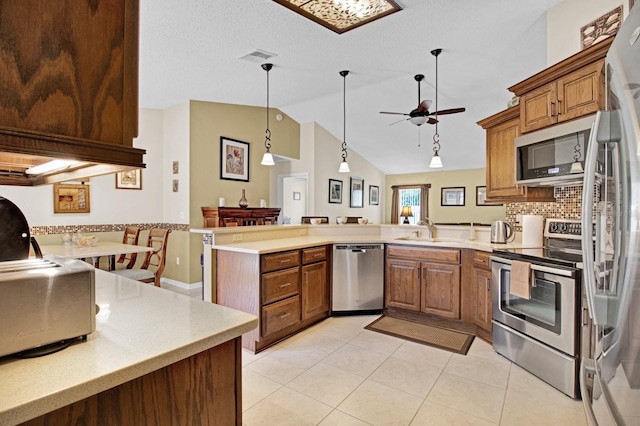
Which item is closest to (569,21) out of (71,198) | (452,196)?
(71,198)

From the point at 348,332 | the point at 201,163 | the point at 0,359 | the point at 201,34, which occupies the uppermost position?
the point at 201,34

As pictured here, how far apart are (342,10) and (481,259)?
2.56m

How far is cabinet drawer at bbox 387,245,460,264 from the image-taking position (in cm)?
336

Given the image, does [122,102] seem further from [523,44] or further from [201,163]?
[201,163]

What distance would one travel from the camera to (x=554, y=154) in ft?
8.30

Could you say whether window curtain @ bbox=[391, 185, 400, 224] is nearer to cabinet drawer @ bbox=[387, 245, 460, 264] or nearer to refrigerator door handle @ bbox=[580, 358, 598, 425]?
cabinet drawer @ bbox=[387, 245, 460, 264]

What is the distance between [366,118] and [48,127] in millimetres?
6421

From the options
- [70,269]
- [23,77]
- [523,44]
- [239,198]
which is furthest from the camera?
[239,198]

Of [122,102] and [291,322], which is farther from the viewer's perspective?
[291,322]

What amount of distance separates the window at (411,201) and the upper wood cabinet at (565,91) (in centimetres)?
684

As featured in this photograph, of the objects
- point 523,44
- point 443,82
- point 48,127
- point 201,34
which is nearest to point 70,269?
point 48,127

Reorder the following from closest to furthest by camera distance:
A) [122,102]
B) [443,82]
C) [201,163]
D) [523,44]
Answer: [122,102] < [523,44] < [443,82] < [201,163]

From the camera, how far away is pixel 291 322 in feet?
10.4

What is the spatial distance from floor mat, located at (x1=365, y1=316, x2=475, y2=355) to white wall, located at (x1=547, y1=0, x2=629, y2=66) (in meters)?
2.60
